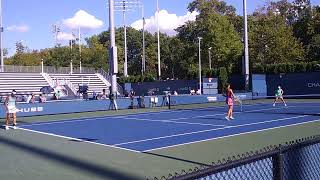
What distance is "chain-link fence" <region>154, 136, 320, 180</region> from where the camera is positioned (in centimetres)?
428

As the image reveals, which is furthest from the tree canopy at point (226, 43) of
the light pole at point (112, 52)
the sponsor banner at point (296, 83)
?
the light pole at point (112, 52)

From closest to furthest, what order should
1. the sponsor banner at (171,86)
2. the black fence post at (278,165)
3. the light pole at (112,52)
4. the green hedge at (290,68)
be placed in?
the black fence post at (278,165) < the light pole at (112,52) < the green hedge at (290,68) < the sponsor banner at (171,86)

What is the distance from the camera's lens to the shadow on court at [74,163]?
9.77m

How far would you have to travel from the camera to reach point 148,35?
118m

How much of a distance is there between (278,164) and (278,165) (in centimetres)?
1

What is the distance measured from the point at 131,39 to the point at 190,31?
35611 millimetres

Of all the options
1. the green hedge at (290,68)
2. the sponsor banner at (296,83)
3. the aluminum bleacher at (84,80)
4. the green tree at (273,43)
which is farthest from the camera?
the aluminum bleacher at (84,80)

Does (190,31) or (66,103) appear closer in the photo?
(66,103)

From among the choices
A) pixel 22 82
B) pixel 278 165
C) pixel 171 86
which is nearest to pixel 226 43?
pixel 171 86

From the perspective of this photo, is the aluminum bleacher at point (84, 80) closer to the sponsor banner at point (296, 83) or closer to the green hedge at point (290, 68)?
the green hedge at point (290, 68)

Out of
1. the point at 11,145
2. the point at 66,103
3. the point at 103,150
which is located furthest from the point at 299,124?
the point at 66,103

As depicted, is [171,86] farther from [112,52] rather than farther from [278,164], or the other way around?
[278,164]

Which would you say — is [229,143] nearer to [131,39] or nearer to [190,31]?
[190,31]

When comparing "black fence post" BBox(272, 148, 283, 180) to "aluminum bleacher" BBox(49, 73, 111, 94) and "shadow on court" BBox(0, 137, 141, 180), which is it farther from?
"aluminum bleacher" BBox(49, 73, 111, 94)
